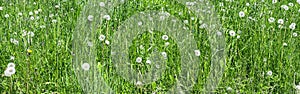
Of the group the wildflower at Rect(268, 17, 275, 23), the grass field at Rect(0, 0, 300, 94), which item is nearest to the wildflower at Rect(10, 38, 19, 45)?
the grass field at Rect(0, 0, 300, 94)

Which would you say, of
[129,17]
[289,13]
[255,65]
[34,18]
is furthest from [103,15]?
[289,13]

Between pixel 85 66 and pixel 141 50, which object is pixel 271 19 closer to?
pixel 141 50

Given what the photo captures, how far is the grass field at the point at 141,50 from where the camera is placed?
2.18 m

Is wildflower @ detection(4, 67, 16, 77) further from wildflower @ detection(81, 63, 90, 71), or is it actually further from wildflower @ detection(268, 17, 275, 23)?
wildflower @ detection(268, 17, 275, 23)

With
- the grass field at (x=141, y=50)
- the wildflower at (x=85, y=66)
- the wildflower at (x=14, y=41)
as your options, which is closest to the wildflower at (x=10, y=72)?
the grass field at (x=141, y=50)

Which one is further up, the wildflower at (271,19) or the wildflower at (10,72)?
the wildflower at (271,19)

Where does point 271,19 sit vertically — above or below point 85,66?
above

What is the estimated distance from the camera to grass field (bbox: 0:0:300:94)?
218cm

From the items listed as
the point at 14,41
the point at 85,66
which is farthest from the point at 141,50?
the point at 14,41

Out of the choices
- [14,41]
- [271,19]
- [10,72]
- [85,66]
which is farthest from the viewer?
[271,19]

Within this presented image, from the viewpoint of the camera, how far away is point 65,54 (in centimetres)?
246

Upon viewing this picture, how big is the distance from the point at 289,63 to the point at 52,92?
1225 millimetres

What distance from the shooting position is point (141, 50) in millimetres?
2580

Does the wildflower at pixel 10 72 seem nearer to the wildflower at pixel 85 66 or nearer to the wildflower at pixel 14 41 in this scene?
the wildflower at pixel 85 66
